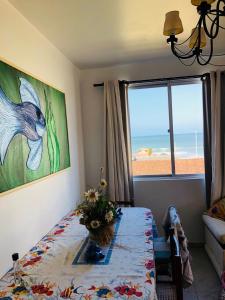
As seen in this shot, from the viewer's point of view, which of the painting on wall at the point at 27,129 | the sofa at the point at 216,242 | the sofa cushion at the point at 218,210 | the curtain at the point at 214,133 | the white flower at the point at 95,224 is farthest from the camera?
the curtain at the point at 214,133

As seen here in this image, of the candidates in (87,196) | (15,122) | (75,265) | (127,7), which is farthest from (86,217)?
(127,7)

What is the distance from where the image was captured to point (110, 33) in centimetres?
237

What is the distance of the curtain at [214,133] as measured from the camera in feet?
10.3

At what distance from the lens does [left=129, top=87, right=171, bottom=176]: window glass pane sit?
348 cm

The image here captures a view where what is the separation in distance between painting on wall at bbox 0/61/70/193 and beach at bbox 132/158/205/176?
4.18 feet

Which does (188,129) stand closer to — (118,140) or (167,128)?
(167,128)

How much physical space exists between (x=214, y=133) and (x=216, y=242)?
4.22 ft

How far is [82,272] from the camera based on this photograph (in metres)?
1.52

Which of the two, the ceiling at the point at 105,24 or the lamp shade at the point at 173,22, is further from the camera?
the ceiling at the point at 105,24

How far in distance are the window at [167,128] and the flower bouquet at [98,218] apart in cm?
170

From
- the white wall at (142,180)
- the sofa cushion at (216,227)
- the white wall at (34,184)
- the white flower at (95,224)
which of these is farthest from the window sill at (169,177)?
the white flower at (95,224)

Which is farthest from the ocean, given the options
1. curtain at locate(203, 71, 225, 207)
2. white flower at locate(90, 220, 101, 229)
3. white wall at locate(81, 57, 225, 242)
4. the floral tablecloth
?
white flower at locate(90, 220, 101, 229)

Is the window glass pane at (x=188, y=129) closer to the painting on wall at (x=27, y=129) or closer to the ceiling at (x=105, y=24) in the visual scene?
the ceiling at (x=105, y=24)

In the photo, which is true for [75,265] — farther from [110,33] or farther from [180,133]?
[180,133]
